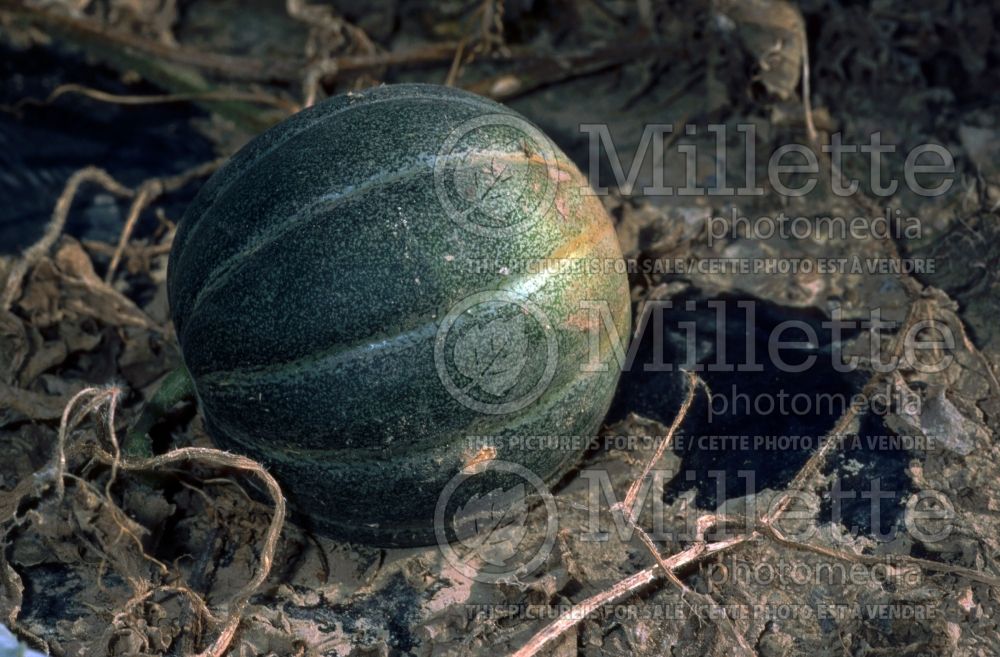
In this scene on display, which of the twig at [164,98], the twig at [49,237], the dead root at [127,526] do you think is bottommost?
the dead root at [127,526]

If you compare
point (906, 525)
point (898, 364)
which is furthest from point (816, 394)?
point (906, 525)

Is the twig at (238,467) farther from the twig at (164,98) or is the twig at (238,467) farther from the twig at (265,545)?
the twig at (164,98)

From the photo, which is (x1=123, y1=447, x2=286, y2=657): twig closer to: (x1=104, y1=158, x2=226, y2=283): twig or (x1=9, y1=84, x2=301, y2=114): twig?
(x1=104, y1=158, x2=226, y2=283): twig

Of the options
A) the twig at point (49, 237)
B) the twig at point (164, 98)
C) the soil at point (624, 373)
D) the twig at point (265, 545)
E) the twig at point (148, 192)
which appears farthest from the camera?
the twig at point (164, 98)

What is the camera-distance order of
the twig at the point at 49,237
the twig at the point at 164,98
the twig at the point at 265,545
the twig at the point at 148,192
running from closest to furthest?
the twig at the point at 265,545
the twig at the point at 49,237
the twig at the point at 148,192
the twig at the point at 164,98

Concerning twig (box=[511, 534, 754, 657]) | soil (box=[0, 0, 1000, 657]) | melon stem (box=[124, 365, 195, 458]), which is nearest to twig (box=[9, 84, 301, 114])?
soil (box=[0, 0, 1000, 657])

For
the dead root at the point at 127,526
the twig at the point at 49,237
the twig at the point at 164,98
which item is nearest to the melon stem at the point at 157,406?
the dead root at the point at 127,526

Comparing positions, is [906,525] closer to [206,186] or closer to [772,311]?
[772,311]
